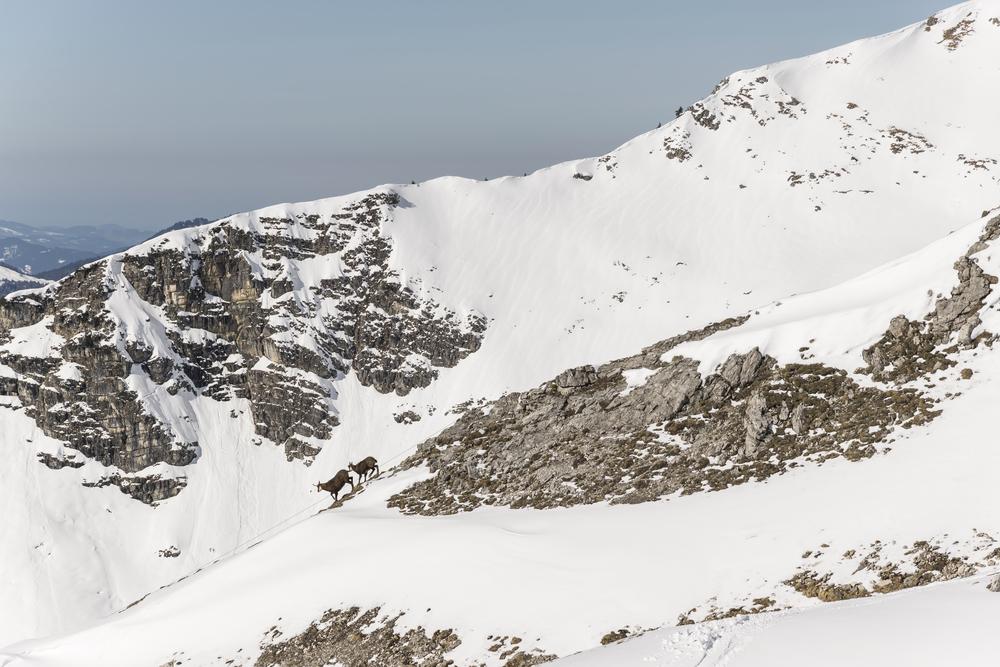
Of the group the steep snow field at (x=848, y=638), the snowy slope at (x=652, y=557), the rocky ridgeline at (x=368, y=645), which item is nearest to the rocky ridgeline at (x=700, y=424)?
the snowy slope at (x=652, y=557)

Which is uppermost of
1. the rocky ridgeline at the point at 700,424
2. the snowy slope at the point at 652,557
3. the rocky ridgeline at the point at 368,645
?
the rocky ridgeline at the point at 700,424

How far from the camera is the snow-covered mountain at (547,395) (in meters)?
22.1

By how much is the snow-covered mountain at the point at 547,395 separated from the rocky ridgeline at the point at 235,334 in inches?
20.8

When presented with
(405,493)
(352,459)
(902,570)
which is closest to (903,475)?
(902,570)

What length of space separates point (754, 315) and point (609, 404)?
471 inches

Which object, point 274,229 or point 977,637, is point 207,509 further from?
point 977,637

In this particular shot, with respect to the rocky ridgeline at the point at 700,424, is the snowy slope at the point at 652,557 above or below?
below

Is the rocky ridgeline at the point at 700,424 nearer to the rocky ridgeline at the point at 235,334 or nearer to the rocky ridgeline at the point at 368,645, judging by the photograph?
the rocky ridgeline at the point at 368,645

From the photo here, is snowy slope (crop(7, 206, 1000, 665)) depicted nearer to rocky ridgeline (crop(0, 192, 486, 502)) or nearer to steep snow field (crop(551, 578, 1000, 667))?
steep snow field (crop(551, 578, 1000, 667))

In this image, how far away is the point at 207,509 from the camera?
109 metres

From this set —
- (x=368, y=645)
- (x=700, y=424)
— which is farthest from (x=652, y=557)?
(x=700, y=424)

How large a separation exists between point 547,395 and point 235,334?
99.5 meters

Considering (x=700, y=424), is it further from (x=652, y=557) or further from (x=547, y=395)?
(x=547, y=395)

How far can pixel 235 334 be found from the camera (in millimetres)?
126500
